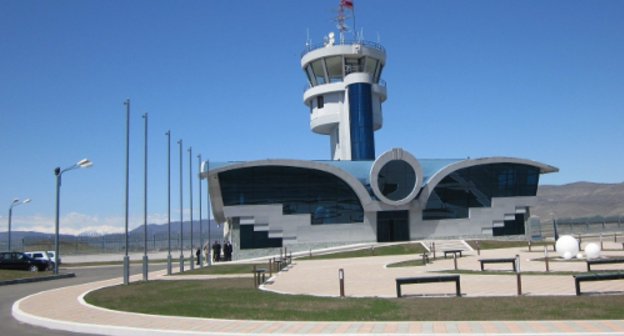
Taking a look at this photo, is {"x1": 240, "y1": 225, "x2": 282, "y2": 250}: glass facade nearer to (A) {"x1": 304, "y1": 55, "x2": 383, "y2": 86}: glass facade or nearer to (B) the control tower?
(B) the control tower

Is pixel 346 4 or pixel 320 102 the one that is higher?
pixel 346 4

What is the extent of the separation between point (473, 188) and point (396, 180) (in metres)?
7.89

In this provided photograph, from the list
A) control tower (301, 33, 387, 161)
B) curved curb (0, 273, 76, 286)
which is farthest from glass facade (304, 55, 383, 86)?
curved curb (0, 273, 76, 286)

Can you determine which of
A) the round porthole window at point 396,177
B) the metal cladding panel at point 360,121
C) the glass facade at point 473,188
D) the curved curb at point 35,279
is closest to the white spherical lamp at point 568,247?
the curved curb at point 35,279

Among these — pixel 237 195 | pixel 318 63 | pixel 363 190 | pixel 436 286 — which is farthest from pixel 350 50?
pixel 436 286

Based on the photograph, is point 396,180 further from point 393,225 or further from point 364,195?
point 393,225

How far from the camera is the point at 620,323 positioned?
33.3ft

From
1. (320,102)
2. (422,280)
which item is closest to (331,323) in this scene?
(422,280)

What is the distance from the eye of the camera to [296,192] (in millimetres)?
51156

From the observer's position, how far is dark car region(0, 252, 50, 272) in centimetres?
3856

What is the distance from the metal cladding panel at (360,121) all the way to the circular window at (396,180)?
789 cm

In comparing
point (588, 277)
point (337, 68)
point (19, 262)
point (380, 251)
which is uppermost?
point (337, 68)

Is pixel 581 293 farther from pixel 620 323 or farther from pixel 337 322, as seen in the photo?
pixel 337 322

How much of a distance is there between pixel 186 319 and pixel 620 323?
824 cm
